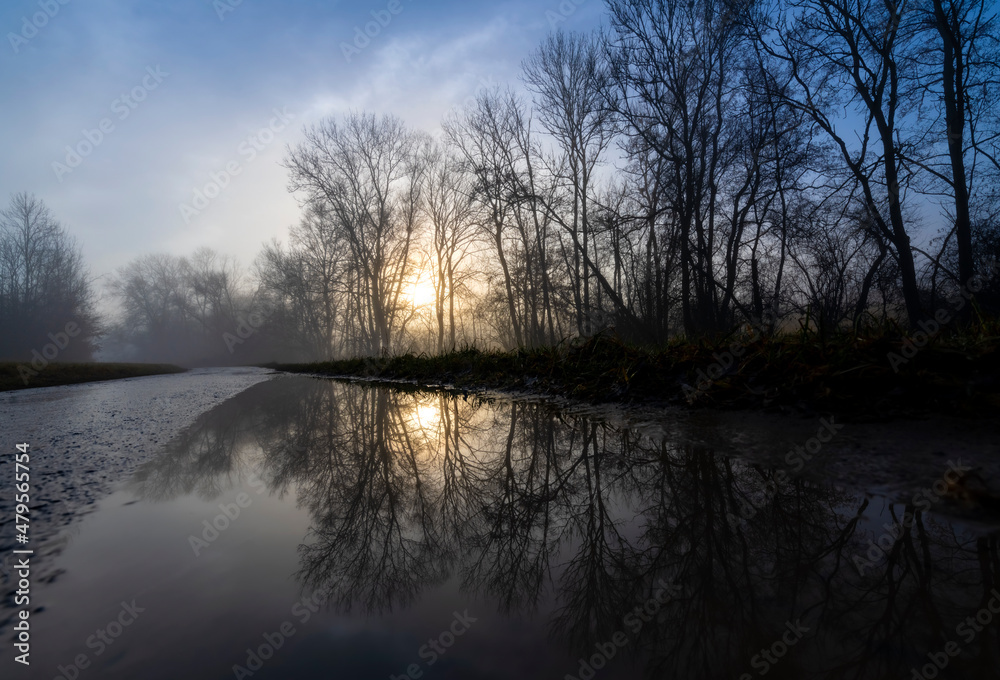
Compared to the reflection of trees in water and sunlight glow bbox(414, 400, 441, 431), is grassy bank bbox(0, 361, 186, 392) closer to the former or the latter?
sunlight glow bbox(414, 400, 441, 431)

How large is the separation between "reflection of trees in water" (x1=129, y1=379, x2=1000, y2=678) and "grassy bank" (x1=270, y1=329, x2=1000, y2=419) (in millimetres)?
727

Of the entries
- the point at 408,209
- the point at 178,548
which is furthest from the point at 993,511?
the point at 408,209

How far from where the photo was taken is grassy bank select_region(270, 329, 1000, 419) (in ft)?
6.73

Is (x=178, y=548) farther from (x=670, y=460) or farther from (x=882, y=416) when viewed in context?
(x=882, y=416)

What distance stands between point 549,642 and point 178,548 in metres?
1.16

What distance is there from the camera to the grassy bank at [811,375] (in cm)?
205

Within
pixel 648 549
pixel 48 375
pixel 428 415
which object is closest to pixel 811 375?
pixel 648 549

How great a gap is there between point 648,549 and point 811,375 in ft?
6.08

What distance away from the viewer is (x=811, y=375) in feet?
8.06

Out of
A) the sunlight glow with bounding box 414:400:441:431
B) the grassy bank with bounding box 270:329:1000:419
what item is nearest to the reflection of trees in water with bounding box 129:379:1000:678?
the grassy bank with bounding box 270:329:1000:419

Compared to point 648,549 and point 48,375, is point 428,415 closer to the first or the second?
point 648,549

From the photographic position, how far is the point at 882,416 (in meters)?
2.08

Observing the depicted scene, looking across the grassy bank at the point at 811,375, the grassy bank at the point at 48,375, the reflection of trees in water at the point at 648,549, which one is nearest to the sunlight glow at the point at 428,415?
the reflection of trees in water at the point at 648,549

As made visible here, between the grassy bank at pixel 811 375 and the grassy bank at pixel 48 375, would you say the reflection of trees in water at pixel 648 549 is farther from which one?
the grassy bank at pixel 48 375
